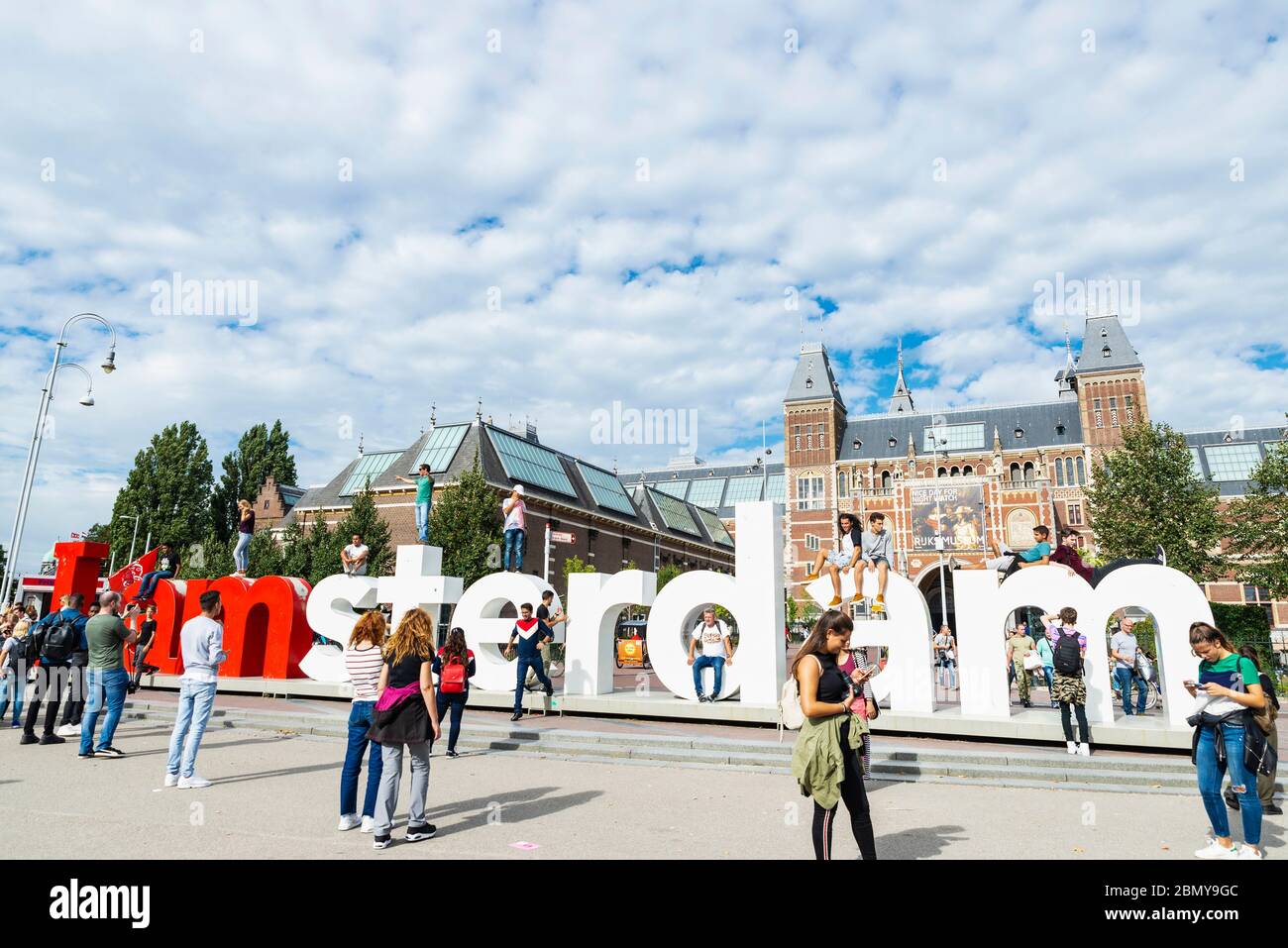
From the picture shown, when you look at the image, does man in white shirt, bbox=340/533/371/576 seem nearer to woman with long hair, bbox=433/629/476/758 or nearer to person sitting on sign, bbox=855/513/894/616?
woman with long hair, bbox=433/629/476/758

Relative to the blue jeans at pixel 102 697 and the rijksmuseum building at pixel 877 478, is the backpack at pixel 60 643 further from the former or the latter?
the rijksmuseum building at pixel 877 478

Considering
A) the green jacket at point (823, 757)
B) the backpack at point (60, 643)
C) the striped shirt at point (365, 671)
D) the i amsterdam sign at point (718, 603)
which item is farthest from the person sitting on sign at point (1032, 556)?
the backpack at point (60, 643)

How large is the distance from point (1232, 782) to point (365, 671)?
6578mm

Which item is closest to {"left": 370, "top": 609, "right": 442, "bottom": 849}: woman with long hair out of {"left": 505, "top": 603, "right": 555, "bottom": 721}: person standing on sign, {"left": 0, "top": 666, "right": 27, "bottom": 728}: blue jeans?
{"left": 505, "top": 603, "right": 555, "bottom": 721}: person standing on sign

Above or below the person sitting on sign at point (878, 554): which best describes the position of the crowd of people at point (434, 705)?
below

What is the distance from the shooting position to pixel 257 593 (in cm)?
1545

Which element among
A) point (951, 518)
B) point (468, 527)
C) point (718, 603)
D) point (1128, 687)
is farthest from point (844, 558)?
point (951, 518)

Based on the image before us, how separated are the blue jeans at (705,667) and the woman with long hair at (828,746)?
7314 millimetres

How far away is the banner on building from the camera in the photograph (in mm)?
58594

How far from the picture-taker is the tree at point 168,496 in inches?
2024

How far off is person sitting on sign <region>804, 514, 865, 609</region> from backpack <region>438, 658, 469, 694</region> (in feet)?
17.4

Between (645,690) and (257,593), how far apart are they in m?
8.67
